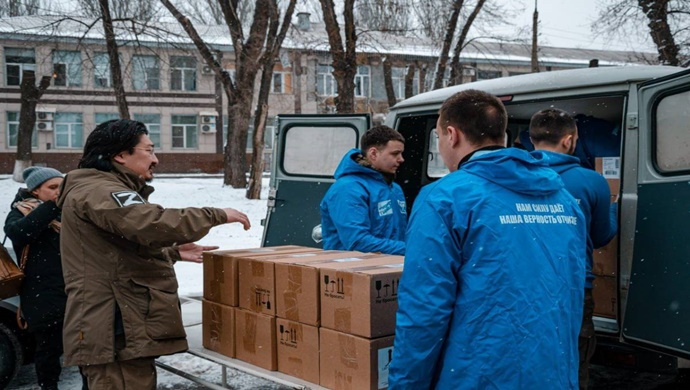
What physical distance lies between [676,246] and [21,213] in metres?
3.92

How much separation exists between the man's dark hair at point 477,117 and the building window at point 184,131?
36.4m

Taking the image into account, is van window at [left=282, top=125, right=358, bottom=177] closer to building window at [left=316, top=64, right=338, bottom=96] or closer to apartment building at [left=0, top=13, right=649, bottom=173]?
apartment building at [left=0, top=13, right=649, bottom=173]

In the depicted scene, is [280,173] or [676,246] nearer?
[676,246]

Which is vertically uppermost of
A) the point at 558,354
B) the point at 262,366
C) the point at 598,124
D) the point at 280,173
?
the point at 598,124

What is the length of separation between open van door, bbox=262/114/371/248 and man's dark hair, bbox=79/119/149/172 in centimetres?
280

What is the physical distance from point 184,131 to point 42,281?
112 ft

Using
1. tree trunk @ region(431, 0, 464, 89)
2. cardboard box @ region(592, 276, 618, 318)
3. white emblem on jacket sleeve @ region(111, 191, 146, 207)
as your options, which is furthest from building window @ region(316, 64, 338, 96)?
white emblem on jacket sleeve @ region(111, 191, 146, 207)

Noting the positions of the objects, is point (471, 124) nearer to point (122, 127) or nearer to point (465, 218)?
point (465, 218)

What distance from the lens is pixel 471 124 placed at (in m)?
2.20

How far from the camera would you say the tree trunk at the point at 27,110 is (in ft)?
80.9

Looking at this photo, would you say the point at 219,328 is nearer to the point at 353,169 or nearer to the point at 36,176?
the point at 353,169

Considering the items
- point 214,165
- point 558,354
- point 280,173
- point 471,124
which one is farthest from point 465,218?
point 214,165

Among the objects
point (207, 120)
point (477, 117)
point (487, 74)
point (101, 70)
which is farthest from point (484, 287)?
point (487, 74)

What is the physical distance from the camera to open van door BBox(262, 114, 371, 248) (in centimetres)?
602
